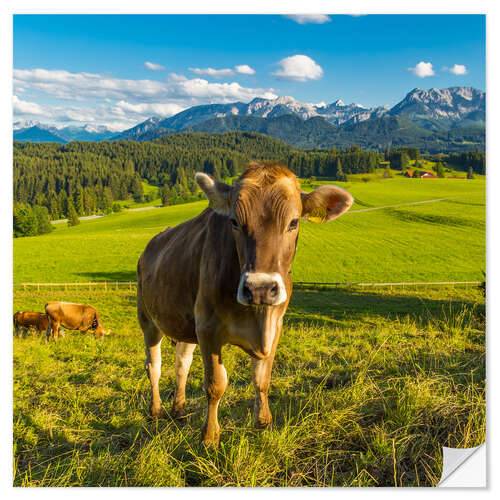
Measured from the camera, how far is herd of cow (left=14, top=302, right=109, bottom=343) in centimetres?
1119

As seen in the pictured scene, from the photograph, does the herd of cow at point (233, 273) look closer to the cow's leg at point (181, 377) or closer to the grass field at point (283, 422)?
the cow's leg at point (181, 377)

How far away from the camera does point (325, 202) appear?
109 inches

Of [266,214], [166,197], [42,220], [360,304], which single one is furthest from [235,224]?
[166,197]

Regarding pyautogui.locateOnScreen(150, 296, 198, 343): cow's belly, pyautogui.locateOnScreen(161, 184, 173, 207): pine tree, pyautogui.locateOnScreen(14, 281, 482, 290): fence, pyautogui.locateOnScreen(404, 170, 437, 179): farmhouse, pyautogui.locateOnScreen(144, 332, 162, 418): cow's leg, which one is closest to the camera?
pyautogui.locateOnScreen(150, 296, 198, 343): cow's belly

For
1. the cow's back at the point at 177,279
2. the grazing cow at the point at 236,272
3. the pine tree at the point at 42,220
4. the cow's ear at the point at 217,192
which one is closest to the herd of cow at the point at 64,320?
the cow's back at the point at 177,279

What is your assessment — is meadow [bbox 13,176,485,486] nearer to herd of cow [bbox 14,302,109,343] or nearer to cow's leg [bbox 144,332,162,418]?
cow's leg [bbox 144,332,162,418]

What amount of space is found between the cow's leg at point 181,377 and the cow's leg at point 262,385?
1060 millimetres

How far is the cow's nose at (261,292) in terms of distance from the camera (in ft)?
6.95

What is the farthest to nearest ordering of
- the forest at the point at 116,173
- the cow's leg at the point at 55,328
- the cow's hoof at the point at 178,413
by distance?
the forest at the point at 116,173
the cow's leg at the point at 55,328
the cow's hoof at the point at 178,413

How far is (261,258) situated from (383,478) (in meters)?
2.20

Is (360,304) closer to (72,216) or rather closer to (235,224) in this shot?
(235,224)

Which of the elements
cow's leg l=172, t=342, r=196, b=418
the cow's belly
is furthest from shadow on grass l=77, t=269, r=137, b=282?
the cow's belly
